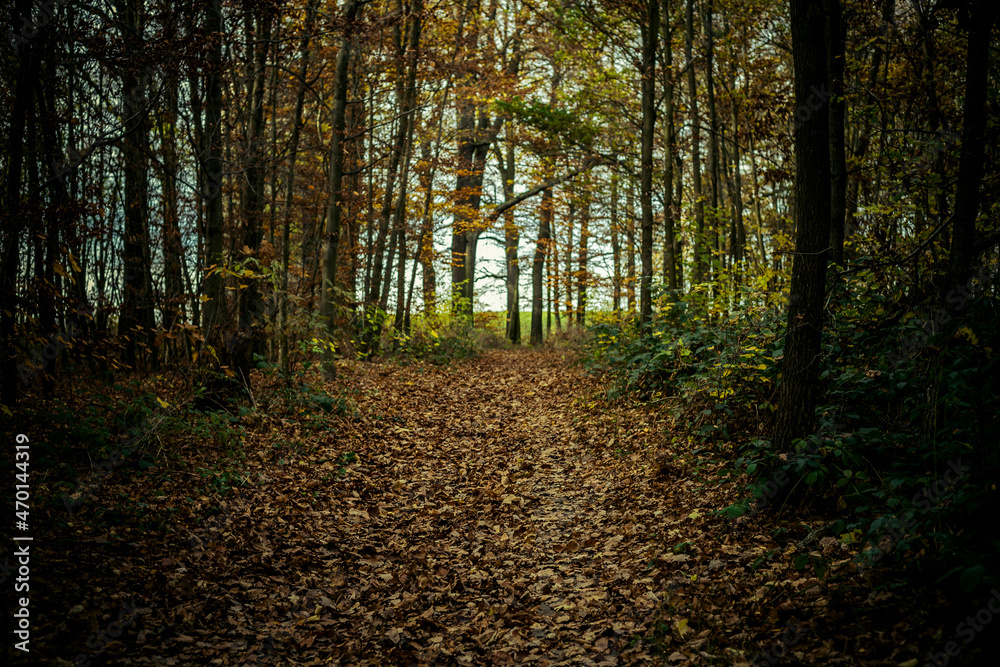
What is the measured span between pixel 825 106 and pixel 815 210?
91cm

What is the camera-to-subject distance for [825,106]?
16.4 feet

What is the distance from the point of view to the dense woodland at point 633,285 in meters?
4.41

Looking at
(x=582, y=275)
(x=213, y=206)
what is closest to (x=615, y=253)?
(x=582, y=275)

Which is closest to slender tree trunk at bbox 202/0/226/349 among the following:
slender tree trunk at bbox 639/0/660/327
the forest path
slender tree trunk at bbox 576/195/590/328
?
the forest path

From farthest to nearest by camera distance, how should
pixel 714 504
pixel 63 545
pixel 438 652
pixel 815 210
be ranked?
pixel 714 504
pixel 815 210
pixel 63 545
pixel 438 652

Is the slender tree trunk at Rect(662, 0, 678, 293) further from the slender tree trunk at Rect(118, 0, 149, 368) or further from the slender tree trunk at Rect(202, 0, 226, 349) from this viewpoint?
the slender tree trunk at Rect(118, 0, 149, 368)

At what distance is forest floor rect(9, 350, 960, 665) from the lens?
384 cm

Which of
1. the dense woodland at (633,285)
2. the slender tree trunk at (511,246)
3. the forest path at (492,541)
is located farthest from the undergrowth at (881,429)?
the slender tree trunk at (511,246)

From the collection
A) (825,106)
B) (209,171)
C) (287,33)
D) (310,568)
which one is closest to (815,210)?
(825,106)

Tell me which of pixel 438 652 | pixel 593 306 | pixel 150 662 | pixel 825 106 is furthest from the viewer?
pixel 593 306

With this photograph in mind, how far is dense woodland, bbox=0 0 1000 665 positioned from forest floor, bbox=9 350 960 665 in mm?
84

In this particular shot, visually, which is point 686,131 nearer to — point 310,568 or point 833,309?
point 833,309

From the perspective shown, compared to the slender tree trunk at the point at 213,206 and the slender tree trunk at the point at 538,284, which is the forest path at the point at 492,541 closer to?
the slender tree trunk at the point at 213,206

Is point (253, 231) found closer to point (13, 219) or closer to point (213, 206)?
point (213, 206)
